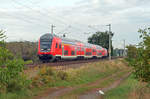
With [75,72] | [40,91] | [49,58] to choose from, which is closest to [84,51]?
[49,58]

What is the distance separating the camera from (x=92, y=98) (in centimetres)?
1506

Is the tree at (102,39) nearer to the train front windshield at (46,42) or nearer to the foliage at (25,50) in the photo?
the foliage at (25,50)

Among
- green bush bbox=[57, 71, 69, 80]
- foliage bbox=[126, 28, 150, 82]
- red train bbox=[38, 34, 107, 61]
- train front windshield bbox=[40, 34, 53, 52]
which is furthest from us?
train front windshield bbox=[40, 34, 53, 52]

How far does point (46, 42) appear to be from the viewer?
29453 millimetres

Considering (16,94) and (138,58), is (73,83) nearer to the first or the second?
(16,94)

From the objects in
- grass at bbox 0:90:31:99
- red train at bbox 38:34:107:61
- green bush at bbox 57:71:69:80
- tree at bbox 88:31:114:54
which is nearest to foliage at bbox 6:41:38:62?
red train at bbox 38:34:107:61

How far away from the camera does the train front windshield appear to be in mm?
29109

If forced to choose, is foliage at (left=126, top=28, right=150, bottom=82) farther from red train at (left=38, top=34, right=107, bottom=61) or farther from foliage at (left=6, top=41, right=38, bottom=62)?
foliage at (left=6, top=41, right=38, bottom=62)

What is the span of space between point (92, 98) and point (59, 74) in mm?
5801

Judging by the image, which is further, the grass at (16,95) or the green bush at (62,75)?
the green bush at (62,75)

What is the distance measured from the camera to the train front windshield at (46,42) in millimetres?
29109

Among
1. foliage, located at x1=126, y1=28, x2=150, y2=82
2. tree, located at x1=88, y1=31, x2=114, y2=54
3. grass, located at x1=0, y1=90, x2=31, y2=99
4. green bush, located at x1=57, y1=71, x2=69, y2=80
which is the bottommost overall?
grass, located at x1=0, y1=90, x2=31, y2=99

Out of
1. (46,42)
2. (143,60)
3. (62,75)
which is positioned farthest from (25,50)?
(143,60)

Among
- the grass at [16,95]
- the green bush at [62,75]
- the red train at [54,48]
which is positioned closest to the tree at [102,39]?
the red train at [54,48]
